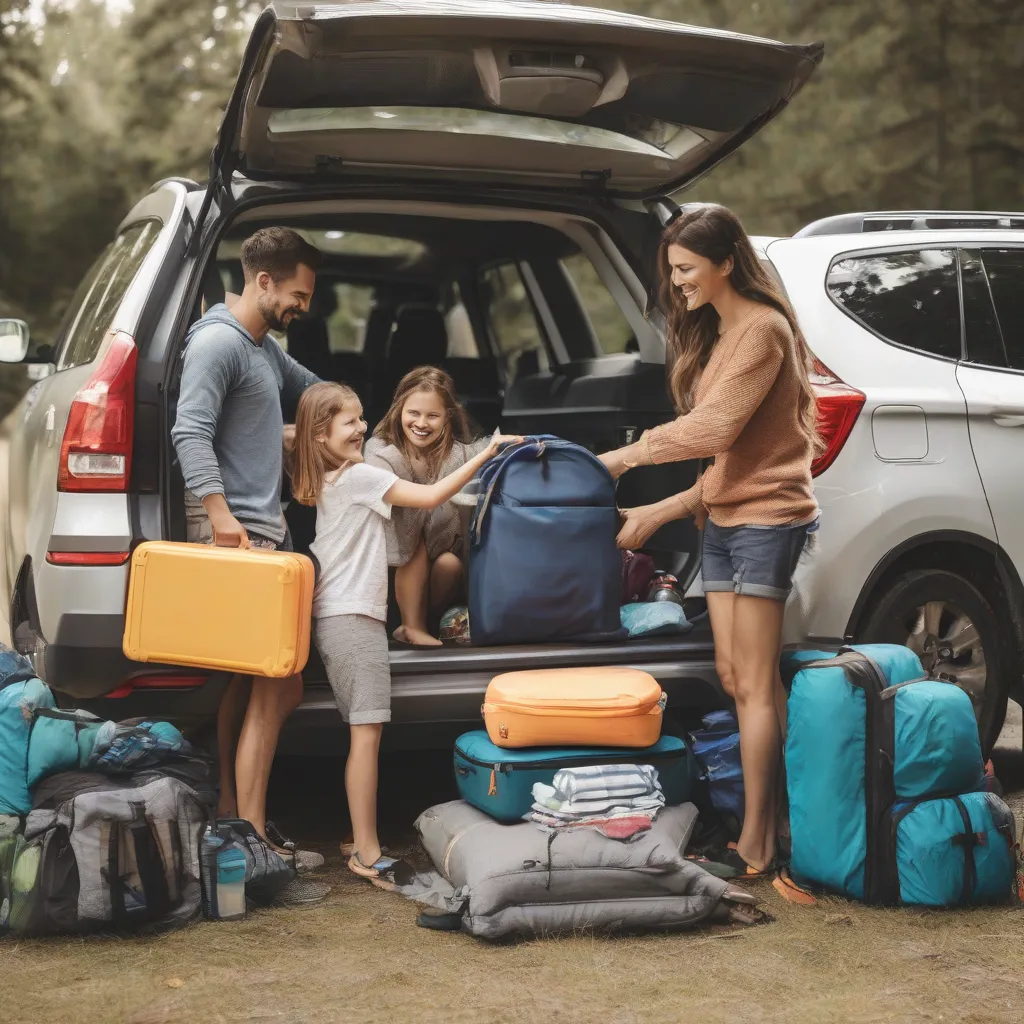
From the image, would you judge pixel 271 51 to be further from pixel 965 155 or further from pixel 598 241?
pixel 965 155

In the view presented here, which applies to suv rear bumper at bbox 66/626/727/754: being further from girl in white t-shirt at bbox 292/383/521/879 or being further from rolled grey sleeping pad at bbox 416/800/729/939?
rolled grey sleeping pad at bbox 416/800/729/939

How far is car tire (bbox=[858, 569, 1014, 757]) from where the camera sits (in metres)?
4.29

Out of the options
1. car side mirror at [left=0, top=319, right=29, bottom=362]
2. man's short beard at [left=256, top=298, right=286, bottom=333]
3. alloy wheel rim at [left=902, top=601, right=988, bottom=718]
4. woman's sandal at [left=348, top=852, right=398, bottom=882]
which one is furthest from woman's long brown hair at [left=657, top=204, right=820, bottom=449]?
car side mirror at [left=0, top=319, right=29, bottom=362]

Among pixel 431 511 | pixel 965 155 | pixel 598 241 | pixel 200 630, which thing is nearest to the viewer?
pixel 200 630

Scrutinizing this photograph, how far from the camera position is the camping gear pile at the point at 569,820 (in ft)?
11.6

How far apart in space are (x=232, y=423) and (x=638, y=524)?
119 centimetres

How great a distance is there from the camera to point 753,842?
13.2 ft

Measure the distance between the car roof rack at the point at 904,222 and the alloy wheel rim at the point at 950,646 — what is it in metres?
1.19

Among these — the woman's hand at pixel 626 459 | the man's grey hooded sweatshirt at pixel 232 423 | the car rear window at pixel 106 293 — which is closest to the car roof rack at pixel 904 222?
the woman's hand at pixel 626 459

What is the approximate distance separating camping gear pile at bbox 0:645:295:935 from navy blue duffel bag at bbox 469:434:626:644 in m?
0.91

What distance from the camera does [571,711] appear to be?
12.4ft

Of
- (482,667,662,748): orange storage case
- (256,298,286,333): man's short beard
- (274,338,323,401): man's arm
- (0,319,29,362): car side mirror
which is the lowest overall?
(482,667,662,748): orange storage case

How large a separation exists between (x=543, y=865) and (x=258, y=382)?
4.99 ft

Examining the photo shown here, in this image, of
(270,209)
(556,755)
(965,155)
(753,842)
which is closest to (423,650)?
(556,755)
